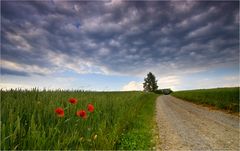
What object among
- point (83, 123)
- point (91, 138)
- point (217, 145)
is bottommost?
point (217, 145)

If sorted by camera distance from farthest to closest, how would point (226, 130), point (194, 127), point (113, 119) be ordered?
point (194, 127)
point (226, 130)
point (113, 119)

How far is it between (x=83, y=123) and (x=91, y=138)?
38cm

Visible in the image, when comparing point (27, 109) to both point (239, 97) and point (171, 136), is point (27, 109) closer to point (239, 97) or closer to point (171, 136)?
point (171, 136)

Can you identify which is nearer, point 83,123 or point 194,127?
point 83,123

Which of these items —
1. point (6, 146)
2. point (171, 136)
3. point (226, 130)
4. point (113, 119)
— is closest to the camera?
point (6, 146)

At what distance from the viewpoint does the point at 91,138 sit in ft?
16.8

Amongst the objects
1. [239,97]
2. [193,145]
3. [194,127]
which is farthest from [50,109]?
[239,97]

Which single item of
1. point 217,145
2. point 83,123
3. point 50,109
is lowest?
point 217,145

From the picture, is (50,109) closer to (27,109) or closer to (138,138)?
(27,109)

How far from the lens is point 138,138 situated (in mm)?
8852

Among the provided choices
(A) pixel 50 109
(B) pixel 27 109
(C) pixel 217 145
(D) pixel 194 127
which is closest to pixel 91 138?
(A) pixel 50 109

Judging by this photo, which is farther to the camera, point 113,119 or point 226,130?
point 226,130

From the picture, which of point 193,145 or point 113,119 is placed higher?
point 113,119

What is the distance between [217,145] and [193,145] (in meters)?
0.90
